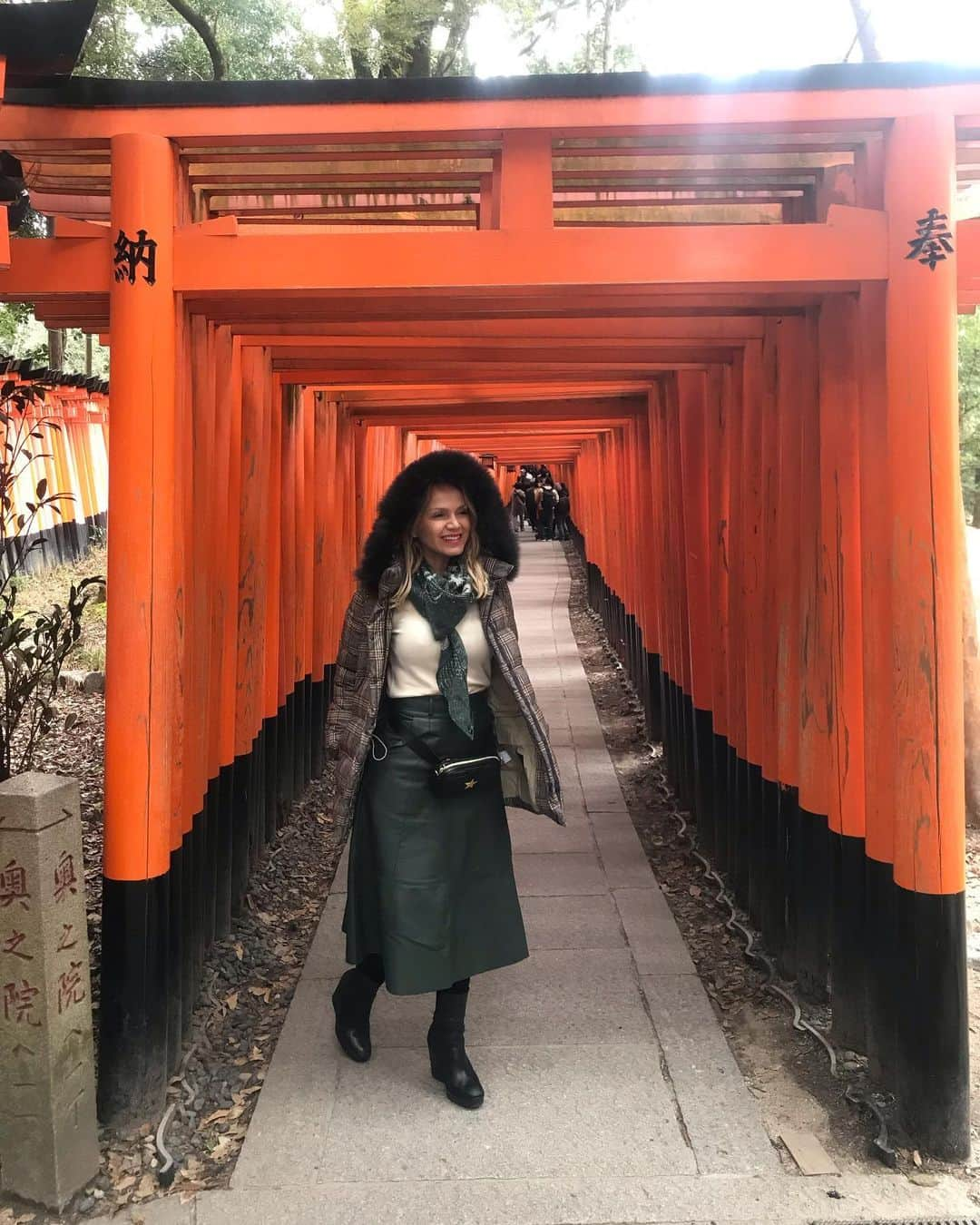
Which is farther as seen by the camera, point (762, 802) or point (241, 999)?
point (762, 802)

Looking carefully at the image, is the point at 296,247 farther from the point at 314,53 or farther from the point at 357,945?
the point at 314,53

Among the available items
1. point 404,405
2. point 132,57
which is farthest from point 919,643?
point 132,57

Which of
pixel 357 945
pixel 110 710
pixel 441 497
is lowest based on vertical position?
pixel 357 945

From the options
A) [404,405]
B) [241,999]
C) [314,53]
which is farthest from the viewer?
[314,53]

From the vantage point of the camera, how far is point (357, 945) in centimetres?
313

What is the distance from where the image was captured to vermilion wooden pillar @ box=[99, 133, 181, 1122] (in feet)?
9.64

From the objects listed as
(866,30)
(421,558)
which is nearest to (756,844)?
(421,558)

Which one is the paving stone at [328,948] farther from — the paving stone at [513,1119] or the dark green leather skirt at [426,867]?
the dark green leather skirt at [426,867]

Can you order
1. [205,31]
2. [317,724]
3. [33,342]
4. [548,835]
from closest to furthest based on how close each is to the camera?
[548,835] < [317,724] < [205,31] < [33,342]

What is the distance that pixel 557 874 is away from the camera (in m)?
5.24

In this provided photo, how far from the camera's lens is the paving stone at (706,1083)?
286 cm

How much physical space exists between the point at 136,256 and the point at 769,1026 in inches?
131

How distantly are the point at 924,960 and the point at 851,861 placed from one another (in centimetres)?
53

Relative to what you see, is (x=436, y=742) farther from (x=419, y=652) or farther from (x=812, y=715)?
(x=812, y=715)
